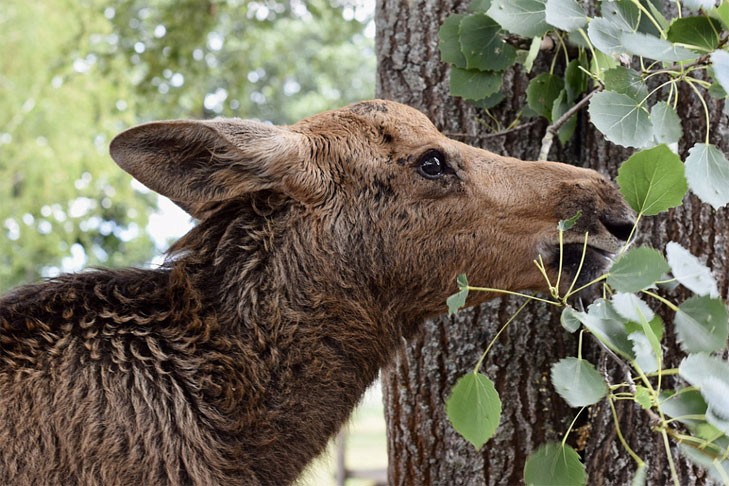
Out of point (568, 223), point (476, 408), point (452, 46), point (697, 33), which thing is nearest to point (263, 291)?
point (476, 408)

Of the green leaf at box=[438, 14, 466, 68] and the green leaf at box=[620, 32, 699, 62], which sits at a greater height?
the green leaf at box=[620, 32, 699, 62]

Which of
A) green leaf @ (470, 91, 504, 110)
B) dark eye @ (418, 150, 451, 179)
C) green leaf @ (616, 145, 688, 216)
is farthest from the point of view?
green leaf @ (470, 91, 504, 110)

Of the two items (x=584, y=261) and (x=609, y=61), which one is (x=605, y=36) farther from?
(x=584, y=261)

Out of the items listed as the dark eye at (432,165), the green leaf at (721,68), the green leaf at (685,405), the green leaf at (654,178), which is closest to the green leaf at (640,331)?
the green leaf at (685,405)

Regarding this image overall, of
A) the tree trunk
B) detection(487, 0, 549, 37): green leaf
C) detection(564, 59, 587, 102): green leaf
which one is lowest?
the tree trunk

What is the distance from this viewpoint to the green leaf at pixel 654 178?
2.80 meters

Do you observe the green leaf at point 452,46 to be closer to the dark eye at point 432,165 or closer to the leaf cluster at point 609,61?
the leaf cluster at point 609,61

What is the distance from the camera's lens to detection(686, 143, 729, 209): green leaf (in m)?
2.81

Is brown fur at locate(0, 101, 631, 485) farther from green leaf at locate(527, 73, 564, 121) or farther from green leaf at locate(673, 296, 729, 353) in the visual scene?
green leaf at locate(673, 296, 729, 353)

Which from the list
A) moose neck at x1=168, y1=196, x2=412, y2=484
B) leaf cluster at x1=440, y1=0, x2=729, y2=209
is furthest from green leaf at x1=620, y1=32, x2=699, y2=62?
moose neck at x1=168, y1=196, x2=412, y2=484

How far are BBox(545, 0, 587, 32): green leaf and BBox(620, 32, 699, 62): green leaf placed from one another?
29 centimetres

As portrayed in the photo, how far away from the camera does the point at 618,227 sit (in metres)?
3.39

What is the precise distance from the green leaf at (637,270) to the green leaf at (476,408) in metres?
0.59

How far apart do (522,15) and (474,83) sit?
62 centimetres
